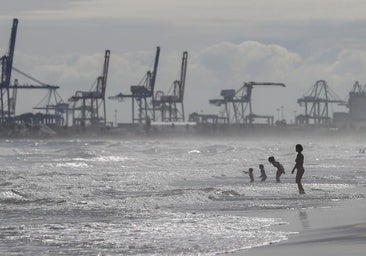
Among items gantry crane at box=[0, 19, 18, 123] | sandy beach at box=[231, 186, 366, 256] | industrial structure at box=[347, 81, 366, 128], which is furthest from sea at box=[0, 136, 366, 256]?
industrial structure at box=[347, 81, 366, 128]

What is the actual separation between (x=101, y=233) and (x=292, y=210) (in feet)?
16.4

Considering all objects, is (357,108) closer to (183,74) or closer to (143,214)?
(183,74)

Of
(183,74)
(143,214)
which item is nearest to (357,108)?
(183,74)

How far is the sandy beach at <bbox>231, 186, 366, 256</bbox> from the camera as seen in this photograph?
12617mm

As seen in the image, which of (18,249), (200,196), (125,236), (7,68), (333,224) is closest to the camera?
(18,249)

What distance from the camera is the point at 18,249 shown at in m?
13.2

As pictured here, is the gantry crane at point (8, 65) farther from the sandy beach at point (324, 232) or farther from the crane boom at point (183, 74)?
the sandy beach at point (324, 232)

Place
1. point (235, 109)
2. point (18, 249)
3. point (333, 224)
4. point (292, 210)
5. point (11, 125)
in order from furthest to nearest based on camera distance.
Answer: point (235, 109), point (11, 125), point (292, 210), point (333, 224), point (18, 249)

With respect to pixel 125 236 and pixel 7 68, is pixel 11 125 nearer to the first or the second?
pixel 7 68

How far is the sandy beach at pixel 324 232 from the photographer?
12.6m

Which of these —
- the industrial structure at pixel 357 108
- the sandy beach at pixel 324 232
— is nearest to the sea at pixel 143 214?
the sandy beach at pixel 324 232

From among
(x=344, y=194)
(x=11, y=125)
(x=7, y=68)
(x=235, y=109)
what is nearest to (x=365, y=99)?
(x=235, y=109)

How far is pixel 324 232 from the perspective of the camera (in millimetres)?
14578

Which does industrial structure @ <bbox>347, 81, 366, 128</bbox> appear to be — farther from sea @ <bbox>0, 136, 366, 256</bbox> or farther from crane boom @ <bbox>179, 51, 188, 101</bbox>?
sea @ <bbox>0, 136, 366, 256</bbox>
